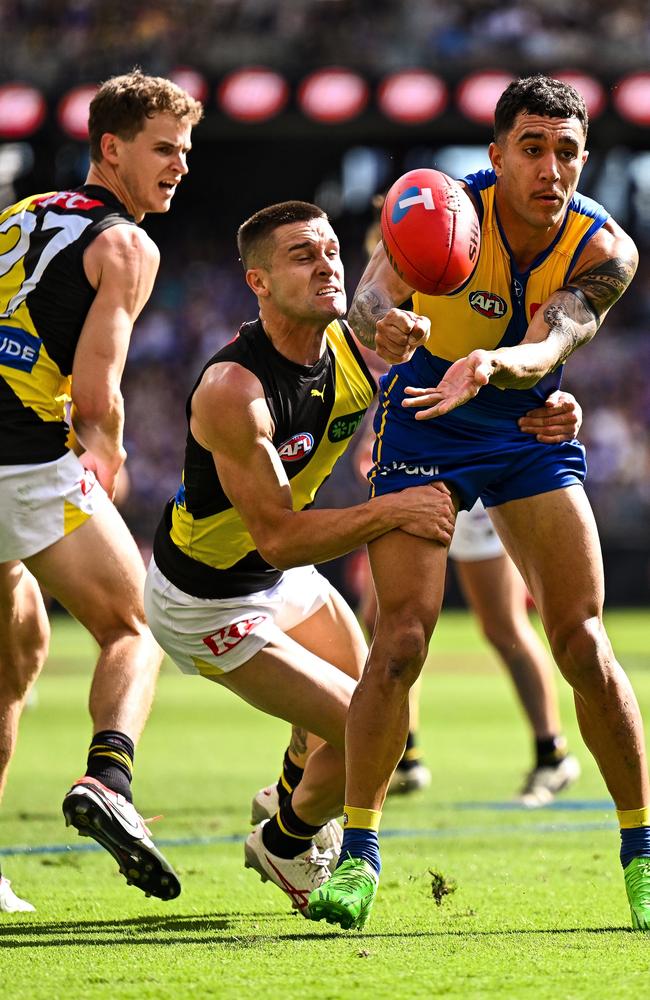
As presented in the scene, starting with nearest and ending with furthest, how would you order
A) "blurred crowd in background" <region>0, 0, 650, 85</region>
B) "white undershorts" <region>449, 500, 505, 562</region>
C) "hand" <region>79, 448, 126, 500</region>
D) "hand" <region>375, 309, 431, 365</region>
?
1. "hand" <region>375, 309, 431, 365</region>
2. "hand" <region>79, 448, 126, 500</region>
3. "white undershorts" <region>449, 500, 505, 562</region>
4. "blurred crowd in background" <region>0, 0, 650, 85</region>

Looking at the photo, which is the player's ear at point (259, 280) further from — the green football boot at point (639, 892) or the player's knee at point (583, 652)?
the green football boot at point (639, 892)

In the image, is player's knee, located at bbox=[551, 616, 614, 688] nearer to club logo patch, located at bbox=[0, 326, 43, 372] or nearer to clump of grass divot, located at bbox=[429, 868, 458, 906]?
clump of grass divot, located at bbox=[429, 868, 458, 906]

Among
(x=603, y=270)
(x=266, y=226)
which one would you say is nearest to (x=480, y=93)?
(x=266, y=226)

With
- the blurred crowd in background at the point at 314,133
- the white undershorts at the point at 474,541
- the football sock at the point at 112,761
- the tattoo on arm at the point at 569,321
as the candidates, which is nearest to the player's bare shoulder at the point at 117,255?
the tattoo on arm at the point at 569,321

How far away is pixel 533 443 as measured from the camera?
4715 mm

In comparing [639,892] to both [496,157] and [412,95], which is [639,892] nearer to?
[496,157]

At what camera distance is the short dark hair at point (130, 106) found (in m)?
5.24

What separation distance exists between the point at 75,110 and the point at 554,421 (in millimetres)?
19818

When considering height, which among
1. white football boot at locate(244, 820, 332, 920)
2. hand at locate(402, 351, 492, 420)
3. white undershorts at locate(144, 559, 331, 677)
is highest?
Answer: hand at locate(402, 351, 492, 420)

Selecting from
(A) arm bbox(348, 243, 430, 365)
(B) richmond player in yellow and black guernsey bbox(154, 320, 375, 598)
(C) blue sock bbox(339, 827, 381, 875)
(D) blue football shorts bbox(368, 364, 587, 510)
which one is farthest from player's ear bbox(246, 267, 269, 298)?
(C) blue sock bbox(339, 827, 381, 875)

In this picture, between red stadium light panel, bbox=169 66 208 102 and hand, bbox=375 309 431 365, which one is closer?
hand, bbox=375 309 431 365

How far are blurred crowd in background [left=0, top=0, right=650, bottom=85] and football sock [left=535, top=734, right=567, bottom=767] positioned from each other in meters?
17.5

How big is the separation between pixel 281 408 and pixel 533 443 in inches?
32.1

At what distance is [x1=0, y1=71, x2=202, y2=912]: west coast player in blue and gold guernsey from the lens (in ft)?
15.9
